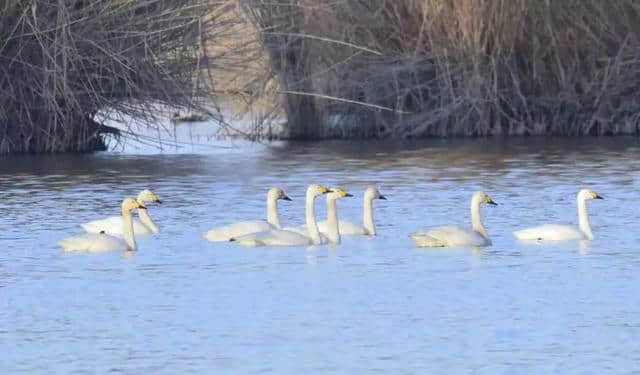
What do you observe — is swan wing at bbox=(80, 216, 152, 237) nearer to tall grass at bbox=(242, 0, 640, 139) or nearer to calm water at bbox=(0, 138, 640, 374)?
calm water at bbox=(0, 138, 640, 374)

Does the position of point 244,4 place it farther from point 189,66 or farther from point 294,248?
point 294,248

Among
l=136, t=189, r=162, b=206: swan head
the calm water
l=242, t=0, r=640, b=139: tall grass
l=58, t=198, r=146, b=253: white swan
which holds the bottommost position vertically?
the calm water

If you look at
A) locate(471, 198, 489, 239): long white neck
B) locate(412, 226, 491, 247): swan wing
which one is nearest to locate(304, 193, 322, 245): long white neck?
locate(412, 226, 491, 247): swan wing

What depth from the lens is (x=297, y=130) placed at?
2927cm

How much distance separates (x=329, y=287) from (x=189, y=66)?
518 inches

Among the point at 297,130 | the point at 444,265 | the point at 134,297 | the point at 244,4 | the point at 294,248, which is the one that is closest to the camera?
the point at 134,297

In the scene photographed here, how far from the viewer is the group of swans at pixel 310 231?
1495 cm

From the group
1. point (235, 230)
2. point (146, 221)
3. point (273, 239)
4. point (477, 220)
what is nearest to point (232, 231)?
point (235, 230)

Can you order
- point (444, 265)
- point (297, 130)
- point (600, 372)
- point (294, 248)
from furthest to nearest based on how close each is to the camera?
A: 1. point (297, 130)
2. point (294, 248)
3. point (444, 265)
4. point (600, 372)

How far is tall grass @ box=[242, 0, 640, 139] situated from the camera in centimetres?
2838

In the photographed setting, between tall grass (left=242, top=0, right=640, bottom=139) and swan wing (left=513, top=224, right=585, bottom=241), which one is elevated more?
tall grass (left=242, top=0, right=640, bottom=139)

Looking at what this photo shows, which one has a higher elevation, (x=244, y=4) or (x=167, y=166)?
(x=244, y=4)

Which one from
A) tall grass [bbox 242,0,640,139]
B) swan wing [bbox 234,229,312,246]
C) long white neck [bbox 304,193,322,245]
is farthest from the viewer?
tall grass [bbox 242,0,640,139]

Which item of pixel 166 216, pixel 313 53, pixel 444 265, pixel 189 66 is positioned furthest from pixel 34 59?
pixel 444 265
